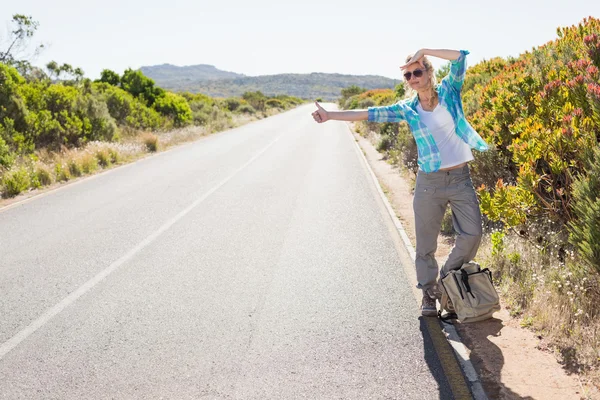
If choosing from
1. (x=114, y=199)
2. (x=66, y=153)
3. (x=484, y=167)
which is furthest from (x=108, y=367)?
(x=66, y=153)

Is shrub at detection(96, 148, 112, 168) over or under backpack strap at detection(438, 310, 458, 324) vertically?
over

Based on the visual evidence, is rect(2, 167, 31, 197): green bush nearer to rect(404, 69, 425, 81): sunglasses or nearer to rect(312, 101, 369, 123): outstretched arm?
rect(312, 101, 369, 123): outstretched arm

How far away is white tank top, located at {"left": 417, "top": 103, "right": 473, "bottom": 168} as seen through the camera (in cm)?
446

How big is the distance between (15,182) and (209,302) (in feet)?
30.3

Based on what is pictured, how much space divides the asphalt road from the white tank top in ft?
5.09

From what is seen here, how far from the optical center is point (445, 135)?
448 cm

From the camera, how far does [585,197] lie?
4324mm

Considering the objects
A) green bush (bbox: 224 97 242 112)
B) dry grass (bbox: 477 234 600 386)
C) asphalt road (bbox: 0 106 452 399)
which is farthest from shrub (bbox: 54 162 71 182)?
green bush (bbox: 224 97 242 112)

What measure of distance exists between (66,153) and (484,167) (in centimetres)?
1354

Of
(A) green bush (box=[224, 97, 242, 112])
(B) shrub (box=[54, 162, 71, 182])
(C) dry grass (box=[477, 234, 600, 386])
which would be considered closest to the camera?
(C) dry grass (box=[477, 234, 600, 386])

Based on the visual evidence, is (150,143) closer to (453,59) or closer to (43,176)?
(43,176)

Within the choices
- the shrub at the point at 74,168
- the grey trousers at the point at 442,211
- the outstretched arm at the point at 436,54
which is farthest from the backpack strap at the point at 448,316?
the shrub at the point at 74,168

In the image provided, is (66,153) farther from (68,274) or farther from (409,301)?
(409,301)

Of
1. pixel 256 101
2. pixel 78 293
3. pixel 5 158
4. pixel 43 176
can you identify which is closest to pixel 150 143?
pixel 43 176
